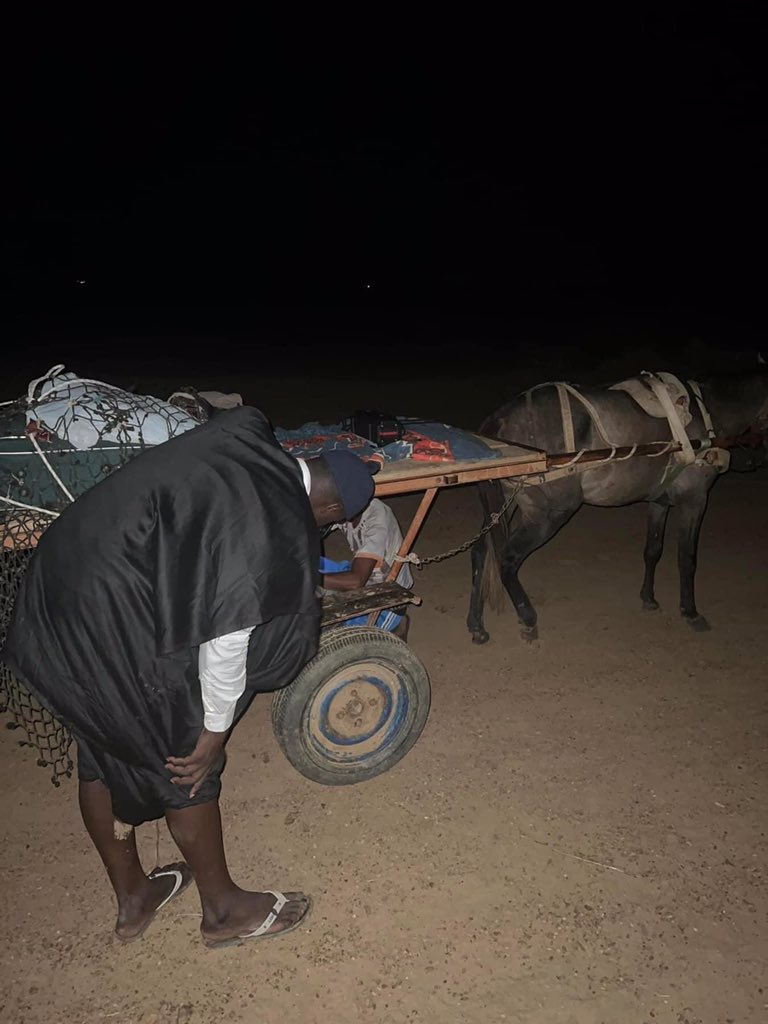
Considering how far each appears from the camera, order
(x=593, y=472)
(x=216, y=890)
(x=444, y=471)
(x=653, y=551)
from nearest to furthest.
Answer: (x=216, y=890) < (x=444, y=471) < (x=593, y=472) < (x=653, y=551)

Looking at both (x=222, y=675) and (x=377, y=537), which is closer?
(x=222, y=675)

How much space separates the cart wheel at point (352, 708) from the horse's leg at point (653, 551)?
8.58 ft

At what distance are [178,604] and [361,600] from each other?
1.47 m

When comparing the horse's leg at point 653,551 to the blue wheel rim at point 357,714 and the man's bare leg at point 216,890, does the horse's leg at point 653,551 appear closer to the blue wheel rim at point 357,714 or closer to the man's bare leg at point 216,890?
the blue wheel rim at point 357,714

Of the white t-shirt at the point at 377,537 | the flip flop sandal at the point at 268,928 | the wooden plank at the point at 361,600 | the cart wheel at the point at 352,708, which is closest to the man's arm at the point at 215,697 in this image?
the flip flop sandal at the point at 268,928

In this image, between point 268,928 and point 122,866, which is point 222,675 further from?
point 268,928

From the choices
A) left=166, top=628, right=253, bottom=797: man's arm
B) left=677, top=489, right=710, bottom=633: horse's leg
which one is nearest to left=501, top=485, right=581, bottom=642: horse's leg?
left=677, top=489, right=710, bottom=633: horse's leg

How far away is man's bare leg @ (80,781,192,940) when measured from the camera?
2.55 m

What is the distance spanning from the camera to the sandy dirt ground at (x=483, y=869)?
2.56 m

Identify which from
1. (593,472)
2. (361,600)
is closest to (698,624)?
Result: (593,472)

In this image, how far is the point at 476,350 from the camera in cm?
1948

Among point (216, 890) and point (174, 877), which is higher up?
point (216, 890)

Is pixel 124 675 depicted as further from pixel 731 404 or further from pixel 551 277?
pixel 551 277

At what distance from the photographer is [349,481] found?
2352 millimetres
